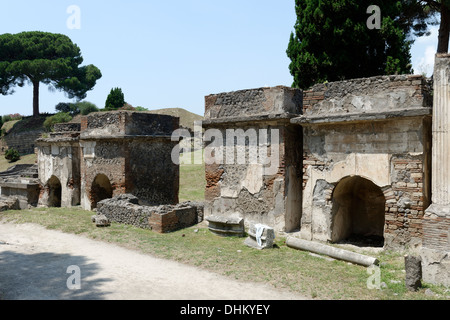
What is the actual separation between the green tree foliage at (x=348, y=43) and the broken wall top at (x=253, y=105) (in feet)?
24.7

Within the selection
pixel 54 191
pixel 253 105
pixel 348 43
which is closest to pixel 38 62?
pixel 54 191

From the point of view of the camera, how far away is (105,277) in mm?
6895

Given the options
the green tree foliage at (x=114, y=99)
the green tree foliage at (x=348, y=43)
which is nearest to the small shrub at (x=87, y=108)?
the green tree foliage at (x=114, y=99)

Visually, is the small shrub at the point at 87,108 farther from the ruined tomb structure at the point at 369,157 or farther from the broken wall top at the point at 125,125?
the ruined tomb structure at the point at 369,157

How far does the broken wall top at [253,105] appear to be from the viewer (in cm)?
931

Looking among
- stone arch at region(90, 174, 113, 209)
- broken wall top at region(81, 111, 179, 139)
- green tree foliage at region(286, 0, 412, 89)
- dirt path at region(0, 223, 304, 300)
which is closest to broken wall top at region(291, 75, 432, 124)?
dirt path at region(0, 223, 304, 300)

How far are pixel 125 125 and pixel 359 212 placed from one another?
8.35m

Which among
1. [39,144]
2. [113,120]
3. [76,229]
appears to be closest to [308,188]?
[76,229]

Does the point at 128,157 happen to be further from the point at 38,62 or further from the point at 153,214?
the point at 38,62

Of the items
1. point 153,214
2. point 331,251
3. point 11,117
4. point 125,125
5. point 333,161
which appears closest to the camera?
point 331,251

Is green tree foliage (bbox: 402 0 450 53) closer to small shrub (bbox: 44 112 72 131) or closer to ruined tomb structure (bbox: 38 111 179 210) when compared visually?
ruined tomb structure (bbox: 38 111 179 210)

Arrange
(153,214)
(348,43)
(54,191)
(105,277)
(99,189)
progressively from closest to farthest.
A: (105,277) < (153,214) < (99,189) < (348,43) < (54,191)

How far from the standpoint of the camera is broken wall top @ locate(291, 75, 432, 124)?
7426 mm

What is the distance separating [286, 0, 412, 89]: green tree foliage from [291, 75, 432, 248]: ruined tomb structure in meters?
8.26
